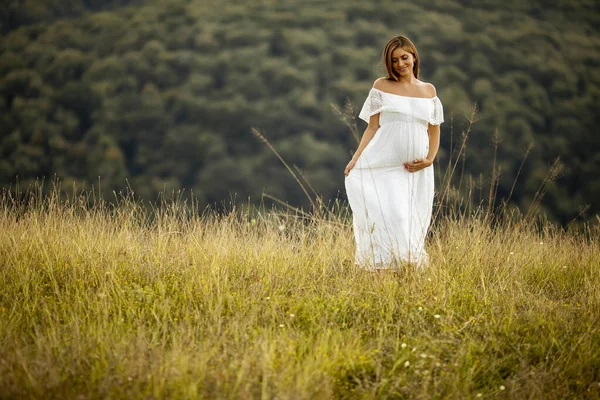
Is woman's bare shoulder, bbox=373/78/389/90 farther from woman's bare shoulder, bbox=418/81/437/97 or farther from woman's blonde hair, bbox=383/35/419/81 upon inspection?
woman's bare shoulder, bbox=418/81/437/97

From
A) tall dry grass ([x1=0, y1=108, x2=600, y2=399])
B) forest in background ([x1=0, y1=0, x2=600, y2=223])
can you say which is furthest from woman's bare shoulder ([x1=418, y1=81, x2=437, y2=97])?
forest in background ([x1=0, y1=0, x2=600, y2=223])

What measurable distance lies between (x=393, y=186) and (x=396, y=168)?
0.44ft

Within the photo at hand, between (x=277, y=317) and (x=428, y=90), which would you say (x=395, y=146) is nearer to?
(x=428, y=90)

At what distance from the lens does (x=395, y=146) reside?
421cm

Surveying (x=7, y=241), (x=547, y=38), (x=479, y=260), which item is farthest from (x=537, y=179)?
(x=7, y=241)

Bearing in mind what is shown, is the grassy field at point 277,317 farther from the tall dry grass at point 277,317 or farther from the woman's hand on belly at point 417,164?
the woman's hand on belly at point 417,164

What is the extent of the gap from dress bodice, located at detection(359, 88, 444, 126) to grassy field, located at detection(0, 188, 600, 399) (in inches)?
37.9

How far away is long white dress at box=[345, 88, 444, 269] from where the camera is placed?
4.09 metres

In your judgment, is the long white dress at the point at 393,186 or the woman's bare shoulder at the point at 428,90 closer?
the long white dress at the point at 393,186

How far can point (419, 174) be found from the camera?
4.27m

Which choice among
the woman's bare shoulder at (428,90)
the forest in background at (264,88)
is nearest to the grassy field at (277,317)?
the woman's bare shoulder at (428,90)

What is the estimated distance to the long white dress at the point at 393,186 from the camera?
13.4 ft

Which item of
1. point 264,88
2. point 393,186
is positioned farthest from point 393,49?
point 264,88

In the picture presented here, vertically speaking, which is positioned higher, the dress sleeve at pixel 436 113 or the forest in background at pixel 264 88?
the dress sleeve at pixel 436 113
